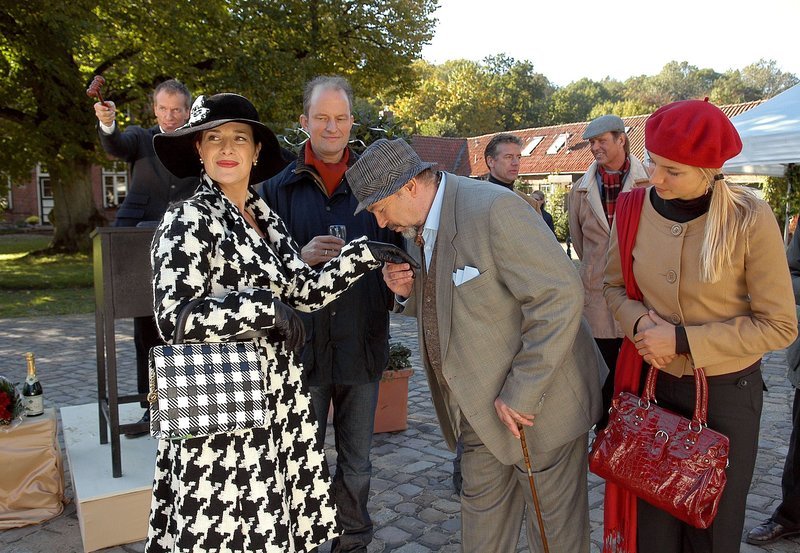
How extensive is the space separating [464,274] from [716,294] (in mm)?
861

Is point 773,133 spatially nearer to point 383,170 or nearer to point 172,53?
point 383,170

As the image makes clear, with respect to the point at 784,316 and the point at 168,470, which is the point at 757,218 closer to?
the point at 784,316

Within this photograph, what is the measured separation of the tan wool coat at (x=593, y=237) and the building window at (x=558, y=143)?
1237 inches

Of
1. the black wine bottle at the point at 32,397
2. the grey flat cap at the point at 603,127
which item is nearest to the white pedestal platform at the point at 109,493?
the black wine bottle at the point at 32,397

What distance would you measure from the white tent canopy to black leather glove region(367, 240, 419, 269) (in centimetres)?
470

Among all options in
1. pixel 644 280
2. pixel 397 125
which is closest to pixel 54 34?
pixel 397 125

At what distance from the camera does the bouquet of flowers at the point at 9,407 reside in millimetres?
3771

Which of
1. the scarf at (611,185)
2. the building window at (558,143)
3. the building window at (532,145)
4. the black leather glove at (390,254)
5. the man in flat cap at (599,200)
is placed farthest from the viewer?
the building window at (532,145)

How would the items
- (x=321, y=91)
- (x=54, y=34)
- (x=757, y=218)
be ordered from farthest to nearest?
(x=54, y=34), (x=321, y=91), (x=757, y=218)

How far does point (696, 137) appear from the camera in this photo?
2127 mm

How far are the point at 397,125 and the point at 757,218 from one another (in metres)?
2.62

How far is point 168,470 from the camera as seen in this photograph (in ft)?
7.76

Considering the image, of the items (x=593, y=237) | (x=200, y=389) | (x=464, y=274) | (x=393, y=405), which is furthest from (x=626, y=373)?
(x=393, y=405)

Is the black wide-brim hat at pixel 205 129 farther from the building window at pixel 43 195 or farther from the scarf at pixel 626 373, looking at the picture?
the building window at pixel 43 195
